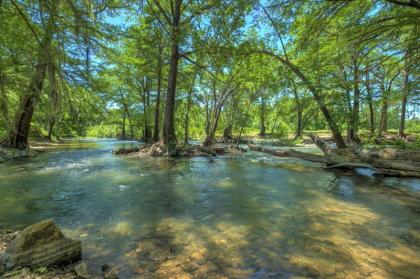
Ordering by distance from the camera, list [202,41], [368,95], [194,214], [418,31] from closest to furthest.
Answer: [194,214] < [418,31] < [368,95] < [202,41]

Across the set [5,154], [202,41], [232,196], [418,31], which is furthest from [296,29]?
[5,154]

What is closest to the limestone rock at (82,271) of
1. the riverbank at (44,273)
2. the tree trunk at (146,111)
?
the riverbank at (44,273)

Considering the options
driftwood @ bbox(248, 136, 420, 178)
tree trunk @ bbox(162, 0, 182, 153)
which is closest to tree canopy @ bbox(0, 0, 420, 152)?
tree trunk @ bbox(162, 0, 182, 153)

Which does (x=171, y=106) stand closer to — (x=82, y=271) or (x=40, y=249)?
(x=40, y=249)

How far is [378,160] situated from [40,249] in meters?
9.62

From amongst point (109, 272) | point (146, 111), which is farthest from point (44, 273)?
point (146, 111)

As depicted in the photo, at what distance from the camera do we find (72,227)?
173 inches

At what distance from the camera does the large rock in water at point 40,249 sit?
286 centimetres

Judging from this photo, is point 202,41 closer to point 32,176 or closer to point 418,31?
point 418,31

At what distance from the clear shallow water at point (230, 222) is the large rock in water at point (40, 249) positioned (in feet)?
0.85

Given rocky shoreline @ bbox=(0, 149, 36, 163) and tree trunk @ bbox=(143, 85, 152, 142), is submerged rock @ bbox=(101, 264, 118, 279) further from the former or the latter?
tree trunk @ bbox=(143, 85, 152, 142)

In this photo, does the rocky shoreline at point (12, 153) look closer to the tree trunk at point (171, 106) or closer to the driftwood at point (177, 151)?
the driftwood at point (177, 151)

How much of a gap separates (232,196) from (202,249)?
2.95 m

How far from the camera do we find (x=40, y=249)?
3.03m
